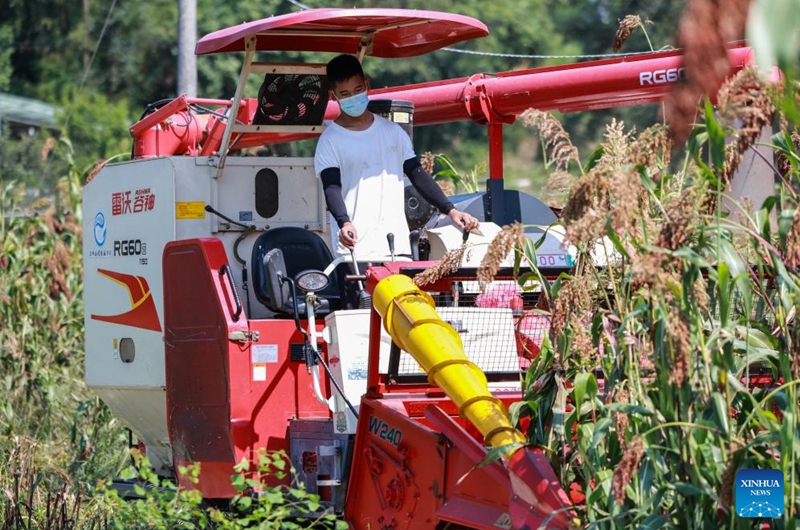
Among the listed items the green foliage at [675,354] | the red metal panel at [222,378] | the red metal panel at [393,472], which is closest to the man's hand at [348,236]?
the red metal panel at [222,378]

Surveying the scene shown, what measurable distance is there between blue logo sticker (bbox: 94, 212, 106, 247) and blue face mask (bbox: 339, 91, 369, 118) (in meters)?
2.09

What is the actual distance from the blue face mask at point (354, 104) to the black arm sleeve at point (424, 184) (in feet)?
1.47

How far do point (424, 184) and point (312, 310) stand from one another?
1176 millimetres

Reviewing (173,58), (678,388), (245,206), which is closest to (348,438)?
(245,206)

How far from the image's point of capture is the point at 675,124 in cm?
290

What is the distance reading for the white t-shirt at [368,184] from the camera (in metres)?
6.94

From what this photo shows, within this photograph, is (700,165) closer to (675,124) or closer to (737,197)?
(675,124)

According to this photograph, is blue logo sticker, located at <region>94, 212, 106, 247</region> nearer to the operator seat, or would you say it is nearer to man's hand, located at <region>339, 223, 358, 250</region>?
the operator seat

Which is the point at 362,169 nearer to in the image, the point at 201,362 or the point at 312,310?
the point at 312,310

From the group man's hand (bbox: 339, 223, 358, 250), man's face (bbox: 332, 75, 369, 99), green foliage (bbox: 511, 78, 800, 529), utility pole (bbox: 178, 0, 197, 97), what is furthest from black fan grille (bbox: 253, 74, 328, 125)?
utility pole (bbox: 178, 0, 197, 97)

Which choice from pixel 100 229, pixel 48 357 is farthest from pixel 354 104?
pixel 48 357

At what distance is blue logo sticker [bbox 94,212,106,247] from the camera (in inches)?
320

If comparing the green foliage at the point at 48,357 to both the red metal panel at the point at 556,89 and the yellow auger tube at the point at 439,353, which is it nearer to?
the yellow auger tube at the point at 439,353

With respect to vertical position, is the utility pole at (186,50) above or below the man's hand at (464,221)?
above
